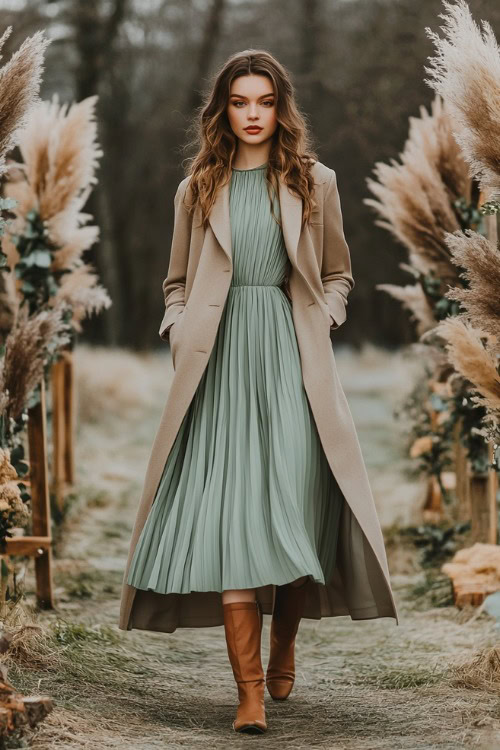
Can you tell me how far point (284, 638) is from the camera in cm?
365

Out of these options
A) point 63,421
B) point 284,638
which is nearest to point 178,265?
point 284,638

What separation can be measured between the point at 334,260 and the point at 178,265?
0.51 meters

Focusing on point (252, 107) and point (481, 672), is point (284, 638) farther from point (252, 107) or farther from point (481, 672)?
point (252, 107)

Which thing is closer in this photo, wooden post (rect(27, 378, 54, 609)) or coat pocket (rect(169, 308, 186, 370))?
coat pocket (rect(169, 308, 186, 370))

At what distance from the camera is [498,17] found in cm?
777

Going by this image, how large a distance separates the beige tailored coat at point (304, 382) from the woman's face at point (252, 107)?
18 cm

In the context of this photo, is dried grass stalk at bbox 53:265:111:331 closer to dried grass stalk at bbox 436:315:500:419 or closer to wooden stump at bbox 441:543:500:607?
wooden stump at bbox 441:543:500:607

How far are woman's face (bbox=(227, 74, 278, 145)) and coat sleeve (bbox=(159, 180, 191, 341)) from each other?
0.91ft

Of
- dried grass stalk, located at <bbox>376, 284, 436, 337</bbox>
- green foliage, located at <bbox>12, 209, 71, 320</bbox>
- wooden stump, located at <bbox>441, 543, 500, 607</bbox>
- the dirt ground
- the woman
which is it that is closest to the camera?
the dirt ground

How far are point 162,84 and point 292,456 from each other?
1790 cm

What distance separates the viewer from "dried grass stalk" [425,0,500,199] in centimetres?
341

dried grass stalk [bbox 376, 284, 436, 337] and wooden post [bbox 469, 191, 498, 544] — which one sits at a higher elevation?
dried grass stalk [bbox 376, 284, 436, 337]

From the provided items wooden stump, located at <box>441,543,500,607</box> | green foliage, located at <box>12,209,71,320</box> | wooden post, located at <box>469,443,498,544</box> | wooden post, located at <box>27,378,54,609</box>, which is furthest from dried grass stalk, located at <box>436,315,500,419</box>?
green foliage, located at <box>12,209,71,320</box>

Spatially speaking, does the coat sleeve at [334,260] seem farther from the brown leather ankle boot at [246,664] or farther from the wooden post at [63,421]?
the wooden post at [63,421]
